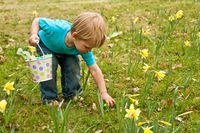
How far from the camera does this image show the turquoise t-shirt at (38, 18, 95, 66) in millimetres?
3270

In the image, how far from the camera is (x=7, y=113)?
9.53ft

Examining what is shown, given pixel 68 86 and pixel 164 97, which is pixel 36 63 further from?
pixel 164 97

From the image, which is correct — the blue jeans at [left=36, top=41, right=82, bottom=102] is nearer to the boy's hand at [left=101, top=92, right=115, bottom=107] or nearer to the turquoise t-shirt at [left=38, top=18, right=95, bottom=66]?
the turquoise t-shirt at [left=38, top=18, right=95, bottom=66]

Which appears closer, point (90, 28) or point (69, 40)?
point (90, 28)

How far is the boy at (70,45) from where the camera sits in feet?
9.45

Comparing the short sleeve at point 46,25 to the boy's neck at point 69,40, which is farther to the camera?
the short sleeve at point 46,25

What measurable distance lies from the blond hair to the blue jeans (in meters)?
0.62

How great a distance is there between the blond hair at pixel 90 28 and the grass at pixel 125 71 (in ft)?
1.62

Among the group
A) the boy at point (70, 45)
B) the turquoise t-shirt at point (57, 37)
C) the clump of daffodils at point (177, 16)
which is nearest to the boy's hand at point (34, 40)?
the boy at point (70, 45)

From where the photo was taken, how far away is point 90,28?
9.36 feet

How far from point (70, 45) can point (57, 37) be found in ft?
0.58

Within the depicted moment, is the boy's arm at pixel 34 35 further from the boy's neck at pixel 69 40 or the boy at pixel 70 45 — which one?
the boy's neck at pixel 69 40

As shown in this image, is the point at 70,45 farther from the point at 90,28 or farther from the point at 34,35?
the point at 90,28

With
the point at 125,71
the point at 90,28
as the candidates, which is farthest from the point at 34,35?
the point at 125,71
